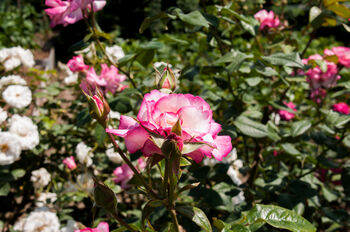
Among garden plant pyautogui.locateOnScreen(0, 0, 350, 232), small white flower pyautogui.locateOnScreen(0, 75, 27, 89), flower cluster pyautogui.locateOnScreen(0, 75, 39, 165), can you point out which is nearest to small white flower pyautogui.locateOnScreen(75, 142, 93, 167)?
garden plant pyautogui.locateOnScreen(0, 0, 350, 232)

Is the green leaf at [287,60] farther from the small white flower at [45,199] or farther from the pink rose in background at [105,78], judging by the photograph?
the small white flower at [45,199]

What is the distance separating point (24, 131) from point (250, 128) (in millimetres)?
867

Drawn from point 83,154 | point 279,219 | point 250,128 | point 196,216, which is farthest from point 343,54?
point 83,154

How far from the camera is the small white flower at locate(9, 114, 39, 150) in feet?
3.78

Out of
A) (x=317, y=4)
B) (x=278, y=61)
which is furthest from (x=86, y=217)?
(x=317, y=4)

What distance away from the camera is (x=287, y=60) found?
0.83 m

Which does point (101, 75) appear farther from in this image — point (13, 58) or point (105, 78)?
point (13, 58)

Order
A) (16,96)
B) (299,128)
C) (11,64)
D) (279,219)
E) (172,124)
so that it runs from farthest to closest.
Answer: (11,64)
(16,96)
(299,128)
(279,219)
(172,124)

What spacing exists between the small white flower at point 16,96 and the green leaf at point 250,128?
3.02ft

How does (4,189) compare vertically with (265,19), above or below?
below

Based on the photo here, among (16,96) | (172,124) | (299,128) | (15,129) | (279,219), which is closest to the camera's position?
(172,124)

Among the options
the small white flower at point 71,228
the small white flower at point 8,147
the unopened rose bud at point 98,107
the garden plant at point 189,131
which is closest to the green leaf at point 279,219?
the garden plant at point 189,131

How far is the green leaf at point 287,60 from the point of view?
810 mm

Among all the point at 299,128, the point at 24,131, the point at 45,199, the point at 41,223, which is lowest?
the point at 45,199
